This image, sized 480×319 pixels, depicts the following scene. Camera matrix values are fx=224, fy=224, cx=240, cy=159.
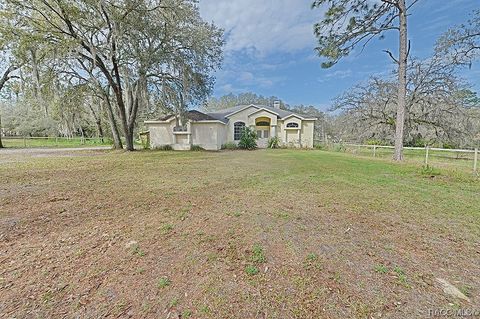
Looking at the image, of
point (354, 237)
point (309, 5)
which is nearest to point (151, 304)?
point (354, 237)

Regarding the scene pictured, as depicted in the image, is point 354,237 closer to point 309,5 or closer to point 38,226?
point 38,226

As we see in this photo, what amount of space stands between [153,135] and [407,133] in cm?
2126

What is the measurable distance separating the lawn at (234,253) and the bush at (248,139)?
1393 cm

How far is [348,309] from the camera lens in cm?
175

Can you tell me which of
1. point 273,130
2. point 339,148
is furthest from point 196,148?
point 339,148

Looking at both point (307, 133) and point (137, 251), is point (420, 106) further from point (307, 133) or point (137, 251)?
point (137, 251)

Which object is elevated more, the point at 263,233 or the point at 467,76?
the point at 467,76

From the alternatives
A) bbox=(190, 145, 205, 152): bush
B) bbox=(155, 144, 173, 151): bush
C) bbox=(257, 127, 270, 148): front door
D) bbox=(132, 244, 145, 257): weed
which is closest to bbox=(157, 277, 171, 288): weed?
bbox=(132, 244, 145, 257): weed

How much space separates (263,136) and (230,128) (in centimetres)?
336

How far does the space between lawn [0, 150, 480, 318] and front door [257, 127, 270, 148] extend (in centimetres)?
1601

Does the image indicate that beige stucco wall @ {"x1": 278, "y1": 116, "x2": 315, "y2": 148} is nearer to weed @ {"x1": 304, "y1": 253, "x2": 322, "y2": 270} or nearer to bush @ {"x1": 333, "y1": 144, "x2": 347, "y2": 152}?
bush @ {"x1": 333, "y1": 144, "x2": 347, "y2": 152}

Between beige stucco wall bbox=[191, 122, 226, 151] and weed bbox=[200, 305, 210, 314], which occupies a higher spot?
beige stucco wall bbox=[191, 122, 226, 151]

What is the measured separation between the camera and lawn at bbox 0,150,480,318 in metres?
1.81

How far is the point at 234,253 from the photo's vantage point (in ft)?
8.40
